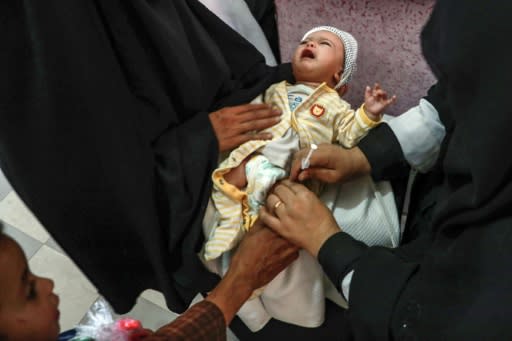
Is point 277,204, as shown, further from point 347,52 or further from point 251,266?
point 347,52

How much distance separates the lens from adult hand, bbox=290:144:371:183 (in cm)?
98

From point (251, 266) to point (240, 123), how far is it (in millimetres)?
318

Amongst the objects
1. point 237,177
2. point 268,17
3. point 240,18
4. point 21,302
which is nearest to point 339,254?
point 237,177

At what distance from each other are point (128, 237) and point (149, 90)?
319 mm

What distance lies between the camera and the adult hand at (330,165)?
98 cm

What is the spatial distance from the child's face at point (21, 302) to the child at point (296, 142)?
39 centimetres

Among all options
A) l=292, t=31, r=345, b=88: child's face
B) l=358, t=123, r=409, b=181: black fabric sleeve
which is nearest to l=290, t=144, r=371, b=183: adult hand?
l=358, t=123, r=409, b=181: black fabric sleeve

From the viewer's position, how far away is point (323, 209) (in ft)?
3.02

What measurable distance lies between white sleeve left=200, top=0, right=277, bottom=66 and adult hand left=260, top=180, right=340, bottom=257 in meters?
0.55

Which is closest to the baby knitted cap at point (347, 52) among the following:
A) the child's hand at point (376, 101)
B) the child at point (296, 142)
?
the child at point (296, 142)

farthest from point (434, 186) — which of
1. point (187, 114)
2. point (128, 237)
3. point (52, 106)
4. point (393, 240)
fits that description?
point (52, 106)

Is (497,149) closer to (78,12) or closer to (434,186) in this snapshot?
(434,186)

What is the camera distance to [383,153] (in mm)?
1027

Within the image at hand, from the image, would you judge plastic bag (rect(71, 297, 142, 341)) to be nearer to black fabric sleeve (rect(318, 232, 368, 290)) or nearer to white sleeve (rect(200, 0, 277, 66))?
black fabric sleeve (rect(318, 232, 368, 290))
